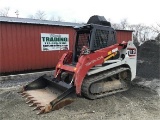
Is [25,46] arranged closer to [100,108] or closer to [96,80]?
[96,80]

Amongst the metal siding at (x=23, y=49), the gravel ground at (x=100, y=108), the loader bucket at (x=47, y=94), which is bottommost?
the gravel ground at (x=100, y=108)

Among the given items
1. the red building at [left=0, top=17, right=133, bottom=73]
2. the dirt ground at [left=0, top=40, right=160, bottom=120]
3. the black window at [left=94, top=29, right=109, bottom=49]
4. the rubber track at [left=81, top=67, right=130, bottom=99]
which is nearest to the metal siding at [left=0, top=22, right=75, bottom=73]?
the red building at [left=0, top=17, right=133, bottom=73]

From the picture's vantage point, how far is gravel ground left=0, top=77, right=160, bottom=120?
5666 millimetres

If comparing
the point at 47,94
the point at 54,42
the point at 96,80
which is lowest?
the point at 47,94

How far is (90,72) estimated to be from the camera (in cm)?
694

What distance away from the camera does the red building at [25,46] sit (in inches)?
409

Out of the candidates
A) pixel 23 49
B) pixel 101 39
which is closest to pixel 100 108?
pixel 101 39

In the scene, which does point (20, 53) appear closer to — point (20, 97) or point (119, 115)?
point (20, 97)

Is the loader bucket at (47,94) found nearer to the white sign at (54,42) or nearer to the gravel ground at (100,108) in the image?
the gravel ground at (100,108)

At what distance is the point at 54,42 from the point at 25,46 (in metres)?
1.70

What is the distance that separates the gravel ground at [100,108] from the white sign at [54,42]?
4489 mm

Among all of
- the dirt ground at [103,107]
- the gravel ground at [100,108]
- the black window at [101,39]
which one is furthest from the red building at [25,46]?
the black window at [101,39]

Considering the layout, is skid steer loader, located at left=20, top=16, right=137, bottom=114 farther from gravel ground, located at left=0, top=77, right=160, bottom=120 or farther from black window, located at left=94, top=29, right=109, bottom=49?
gravel ground, located at left=0, top=77, right=160, bottom=120

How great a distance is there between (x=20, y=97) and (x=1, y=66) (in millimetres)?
3555
